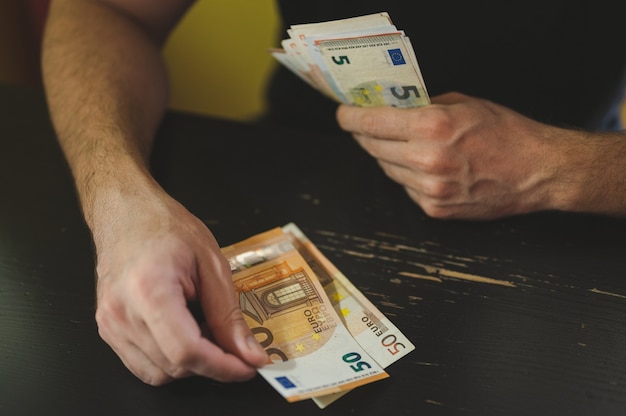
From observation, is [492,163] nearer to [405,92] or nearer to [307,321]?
[405,92]

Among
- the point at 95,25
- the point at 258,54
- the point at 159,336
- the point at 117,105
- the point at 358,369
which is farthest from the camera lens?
the point at 258,54

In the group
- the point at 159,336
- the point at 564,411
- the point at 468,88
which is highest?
the point at 468,88

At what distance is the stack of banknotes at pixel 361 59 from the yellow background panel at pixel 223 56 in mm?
1014

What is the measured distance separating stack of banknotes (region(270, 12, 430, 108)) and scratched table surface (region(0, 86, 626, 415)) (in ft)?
0.53

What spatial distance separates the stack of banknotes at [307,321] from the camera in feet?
2.58

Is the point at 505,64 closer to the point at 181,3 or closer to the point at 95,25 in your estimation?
the point at 181,3

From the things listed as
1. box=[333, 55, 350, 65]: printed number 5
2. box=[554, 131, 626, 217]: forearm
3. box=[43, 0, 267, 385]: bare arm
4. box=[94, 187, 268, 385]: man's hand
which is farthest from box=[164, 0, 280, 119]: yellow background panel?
box=[94, 187, 268, 385]: man's hand

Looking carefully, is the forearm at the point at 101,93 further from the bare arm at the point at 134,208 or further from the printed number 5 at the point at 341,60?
the printed number 5 at the point at 341,60

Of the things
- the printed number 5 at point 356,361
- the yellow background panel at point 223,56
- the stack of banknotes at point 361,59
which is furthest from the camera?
the yellow background panel at point 223,56

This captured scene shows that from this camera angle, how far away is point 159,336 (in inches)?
27.9

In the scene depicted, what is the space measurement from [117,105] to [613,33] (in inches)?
37.2

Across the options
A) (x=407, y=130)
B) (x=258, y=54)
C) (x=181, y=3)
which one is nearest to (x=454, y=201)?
(x=407, y=130)

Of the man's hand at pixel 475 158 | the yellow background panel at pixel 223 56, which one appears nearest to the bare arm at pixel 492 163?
the man's hand at pixel 475 158

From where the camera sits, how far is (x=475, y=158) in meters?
1.02
